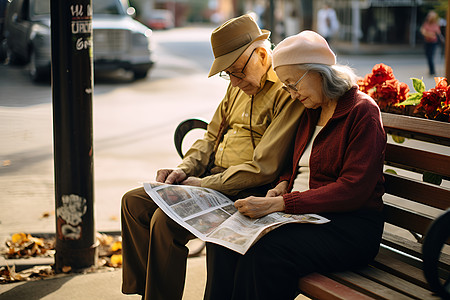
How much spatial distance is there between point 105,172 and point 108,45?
7687 mm

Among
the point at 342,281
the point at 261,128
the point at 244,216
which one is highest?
the point at 261,128

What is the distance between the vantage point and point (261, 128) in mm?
3199

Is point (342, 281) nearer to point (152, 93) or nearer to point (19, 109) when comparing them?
point (19, 109)

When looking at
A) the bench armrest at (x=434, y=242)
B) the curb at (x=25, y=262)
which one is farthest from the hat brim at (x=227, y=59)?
the curb at (x=25, y=262)

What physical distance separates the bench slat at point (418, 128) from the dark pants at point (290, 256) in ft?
1.65

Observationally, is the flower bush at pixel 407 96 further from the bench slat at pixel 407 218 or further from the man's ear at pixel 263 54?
the man's ear at pixel 263 54

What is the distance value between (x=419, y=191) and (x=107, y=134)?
595 centimetres

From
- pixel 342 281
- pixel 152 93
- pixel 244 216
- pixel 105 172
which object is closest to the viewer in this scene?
pixel 342 281

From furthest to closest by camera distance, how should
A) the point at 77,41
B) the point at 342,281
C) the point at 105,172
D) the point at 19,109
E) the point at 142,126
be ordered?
the point at 19,109 < the point at 142,126 < the point at 105,172 < the point at 77,41 < the point at 342,281

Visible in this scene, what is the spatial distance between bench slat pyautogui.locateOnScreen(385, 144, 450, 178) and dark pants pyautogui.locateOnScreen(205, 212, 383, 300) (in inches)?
13.9

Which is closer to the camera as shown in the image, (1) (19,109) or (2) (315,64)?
(2) (315,64)

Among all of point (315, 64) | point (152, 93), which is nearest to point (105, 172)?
point (315, 64)

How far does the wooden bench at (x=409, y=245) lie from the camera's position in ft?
7.13

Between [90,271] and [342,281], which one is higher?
[342,281]
